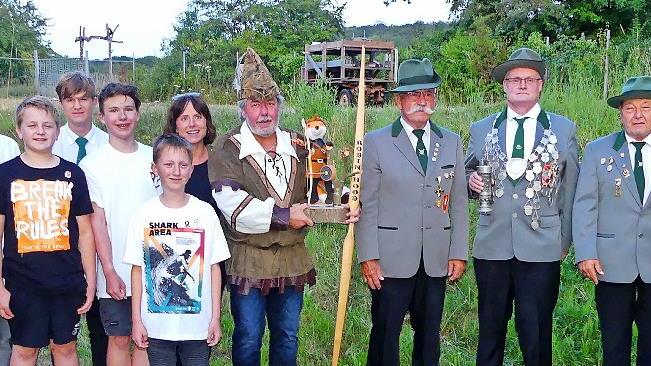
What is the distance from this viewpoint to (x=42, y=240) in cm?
317

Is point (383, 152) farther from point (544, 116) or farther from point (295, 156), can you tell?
point (544, 116)

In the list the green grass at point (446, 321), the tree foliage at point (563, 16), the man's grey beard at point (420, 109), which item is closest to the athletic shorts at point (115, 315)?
the green grass at point (446, 321)

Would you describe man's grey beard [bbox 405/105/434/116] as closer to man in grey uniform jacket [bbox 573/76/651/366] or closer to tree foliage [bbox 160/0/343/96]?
man in grey uniform jacket [bbox 573/76/651/366]

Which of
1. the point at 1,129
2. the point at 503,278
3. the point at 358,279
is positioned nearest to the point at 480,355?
the point at 503,278

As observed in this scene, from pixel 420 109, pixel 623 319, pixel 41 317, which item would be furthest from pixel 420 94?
pixel 41 317

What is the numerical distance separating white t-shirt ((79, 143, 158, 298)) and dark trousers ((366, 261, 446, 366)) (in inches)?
52.9

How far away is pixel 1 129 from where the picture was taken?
10.4 metres

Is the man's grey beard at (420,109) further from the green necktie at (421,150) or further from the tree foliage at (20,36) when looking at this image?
the tree foliage at (20,36)

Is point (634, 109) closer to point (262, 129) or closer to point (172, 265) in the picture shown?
point (262, 129)

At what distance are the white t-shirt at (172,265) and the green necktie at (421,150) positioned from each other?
46.3 inches

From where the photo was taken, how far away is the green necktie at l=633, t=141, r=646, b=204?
11.1ft

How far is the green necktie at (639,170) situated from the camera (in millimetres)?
3375

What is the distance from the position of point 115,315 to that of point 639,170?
2.83m

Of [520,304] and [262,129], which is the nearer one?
[262,129]
